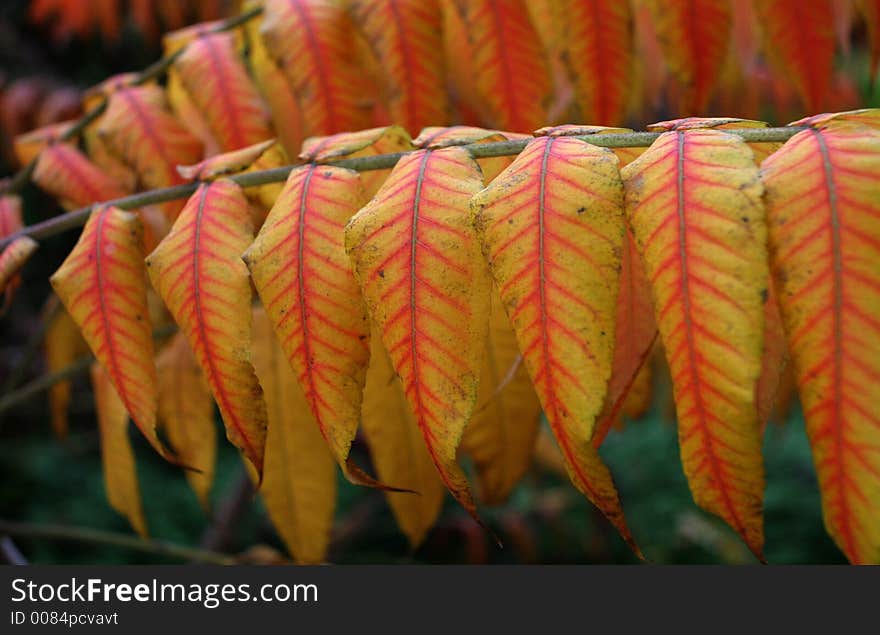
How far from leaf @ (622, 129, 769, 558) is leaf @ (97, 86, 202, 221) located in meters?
0.77

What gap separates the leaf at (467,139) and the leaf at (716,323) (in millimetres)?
228

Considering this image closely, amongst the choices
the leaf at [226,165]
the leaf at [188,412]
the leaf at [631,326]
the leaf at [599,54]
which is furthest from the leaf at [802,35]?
the leaf at [188,412]

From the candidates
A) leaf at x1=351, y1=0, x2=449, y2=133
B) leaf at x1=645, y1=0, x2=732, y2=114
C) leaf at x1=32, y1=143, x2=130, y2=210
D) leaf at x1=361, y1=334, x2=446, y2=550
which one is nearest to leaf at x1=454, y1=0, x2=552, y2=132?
leaf at x1=351, y1=0, x2=449, y2=133

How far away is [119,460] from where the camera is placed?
109 centimetres

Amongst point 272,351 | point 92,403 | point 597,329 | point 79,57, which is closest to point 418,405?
point 597,329

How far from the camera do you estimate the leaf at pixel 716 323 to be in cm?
52

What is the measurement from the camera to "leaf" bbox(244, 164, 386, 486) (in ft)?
2.08

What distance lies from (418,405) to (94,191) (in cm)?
81

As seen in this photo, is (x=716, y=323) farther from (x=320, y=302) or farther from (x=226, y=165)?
(x=226, y=165)

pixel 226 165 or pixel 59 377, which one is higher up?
pixel 226 165

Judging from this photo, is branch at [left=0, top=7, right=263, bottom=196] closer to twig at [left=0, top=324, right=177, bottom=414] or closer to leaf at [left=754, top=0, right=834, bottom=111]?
twig at [left=0, top=324, right=177, bottom=414]

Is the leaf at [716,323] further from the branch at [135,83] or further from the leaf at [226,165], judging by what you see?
the branch at [135,83]

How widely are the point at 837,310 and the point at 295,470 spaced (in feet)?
2.41

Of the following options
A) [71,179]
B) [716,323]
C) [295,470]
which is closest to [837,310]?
[716,323]
